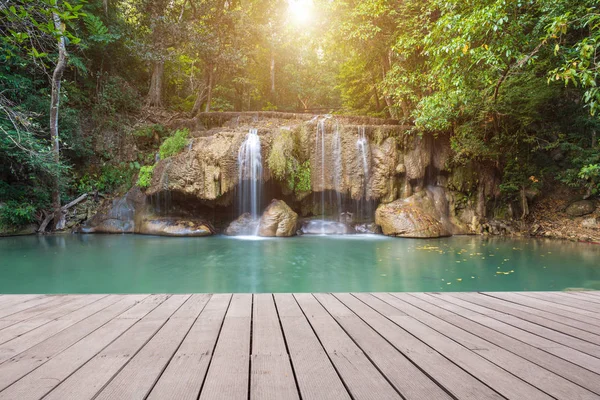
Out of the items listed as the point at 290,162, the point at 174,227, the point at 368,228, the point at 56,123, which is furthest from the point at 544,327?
the point at 56,123

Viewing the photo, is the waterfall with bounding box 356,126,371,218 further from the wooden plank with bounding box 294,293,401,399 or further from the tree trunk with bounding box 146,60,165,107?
the tree trunk with bounding box 146,60,165,107

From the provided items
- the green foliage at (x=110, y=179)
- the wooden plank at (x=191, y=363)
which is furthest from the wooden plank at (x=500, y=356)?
the green foliage at (x=110, y=179)

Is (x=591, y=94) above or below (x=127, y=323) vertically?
above

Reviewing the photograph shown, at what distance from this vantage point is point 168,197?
453 inches

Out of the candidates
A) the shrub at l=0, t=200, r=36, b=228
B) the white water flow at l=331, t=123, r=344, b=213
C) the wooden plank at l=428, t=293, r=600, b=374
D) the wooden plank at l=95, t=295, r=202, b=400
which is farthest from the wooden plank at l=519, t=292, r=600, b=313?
the shrub at l=0, t=200, r=36, b=228

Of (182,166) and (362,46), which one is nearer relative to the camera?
(182,166)

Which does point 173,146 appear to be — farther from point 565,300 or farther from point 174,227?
point 565,300

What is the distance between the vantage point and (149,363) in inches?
52.6

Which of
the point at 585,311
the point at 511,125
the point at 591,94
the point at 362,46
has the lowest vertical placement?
the point at 585,311

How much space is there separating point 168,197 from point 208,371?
11.2 metres

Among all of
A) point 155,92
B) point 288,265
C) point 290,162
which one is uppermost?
point 155,92

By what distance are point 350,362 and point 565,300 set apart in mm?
2225

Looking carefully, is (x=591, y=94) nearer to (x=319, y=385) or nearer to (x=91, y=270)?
(x=319, y=385)

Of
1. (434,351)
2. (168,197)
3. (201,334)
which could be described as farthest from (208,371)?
(168,197)
